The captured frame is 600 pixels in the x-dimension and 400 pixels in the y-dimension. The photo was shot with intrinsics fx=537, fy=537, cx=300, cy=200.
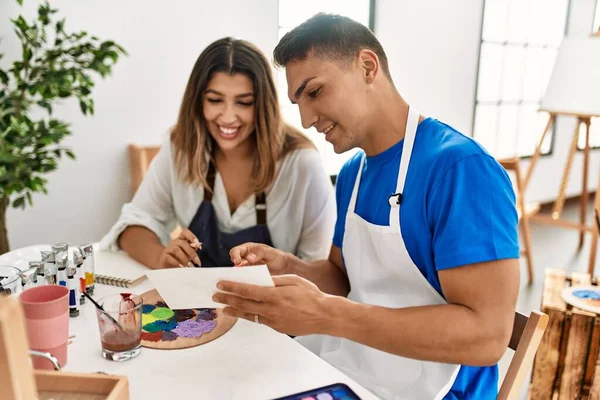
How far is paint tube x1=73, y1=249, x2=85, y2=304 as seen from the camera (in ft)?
4.25

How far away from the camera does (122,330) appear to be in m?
1.09

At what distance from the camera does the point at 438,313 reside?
108cm

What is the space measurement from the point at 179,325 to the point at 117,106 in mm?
2143

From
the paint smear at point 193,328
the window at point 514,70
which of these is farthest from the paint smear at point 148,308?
the window at point 514,70

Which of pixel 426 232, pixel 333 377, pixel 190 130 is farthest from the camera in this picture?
pixel 190 130

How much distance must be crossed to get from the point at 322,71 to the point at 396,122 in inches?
8.8

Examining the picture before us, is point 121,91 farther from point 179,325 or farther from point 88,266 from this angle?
point 179,325

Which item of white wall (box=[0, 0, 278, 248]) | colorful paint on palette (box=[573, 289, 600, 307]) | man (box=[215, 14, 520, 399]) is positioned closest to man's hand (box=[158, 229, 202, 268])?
man (box=[215, 14, 520, 399])

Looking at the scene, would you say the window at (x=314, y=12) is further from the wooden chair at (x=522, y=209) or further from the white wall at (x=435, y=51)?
the wooden chair at (x=522, y=209)

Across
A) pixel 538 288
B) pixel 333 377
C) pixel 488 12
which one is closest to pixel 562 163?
pixel 488 12

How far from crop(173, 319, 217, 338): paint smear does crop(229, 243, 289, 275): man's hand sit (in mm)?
214

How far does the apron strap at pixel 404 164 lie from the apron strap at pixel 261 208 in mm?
676

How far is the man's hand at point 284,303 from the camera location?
3.58ft

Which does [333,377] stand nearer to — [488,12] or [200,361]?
[200,361]
